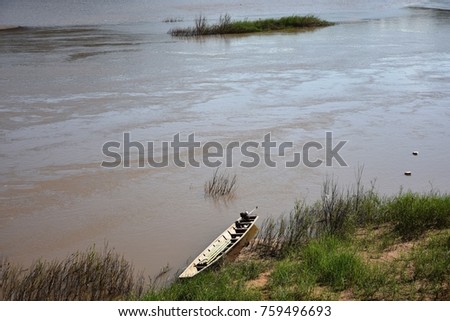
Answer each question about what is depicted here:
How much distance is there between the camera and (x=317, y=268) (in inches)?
247

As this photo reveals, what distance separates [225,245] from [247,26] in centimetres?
2289

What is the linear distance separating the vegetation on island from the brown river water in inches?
33.4

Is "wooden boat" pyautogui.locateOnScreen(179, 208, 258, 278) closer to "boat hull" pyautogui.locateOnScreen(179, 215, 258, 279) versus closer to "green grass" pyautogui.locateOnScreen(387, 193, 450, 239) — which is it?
"boat hull" pyautogui.locateOnScreen(179, 215, 258, 279)

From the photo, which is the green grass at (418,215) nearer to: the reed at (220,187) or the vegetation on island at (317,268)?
the vegetation on island at (317,268)

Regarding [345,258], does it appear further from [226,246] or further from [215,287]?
[226,246]

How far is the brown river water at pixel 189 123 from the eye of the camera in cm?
887

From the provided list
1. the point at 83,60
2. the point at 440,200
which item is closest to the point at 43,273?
the point at 440,200

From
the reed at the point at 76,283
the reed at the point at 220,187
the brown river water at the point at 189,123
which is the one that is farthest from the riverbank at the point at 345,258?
the reed at the point at 220,187

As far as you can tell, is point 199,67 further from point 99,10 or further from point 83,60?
point 99,10

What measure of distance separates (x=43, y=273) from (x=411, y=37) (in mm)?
22365

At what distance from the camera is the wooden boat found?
21.7 ft

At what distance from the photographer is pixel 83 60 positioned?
21812 mm

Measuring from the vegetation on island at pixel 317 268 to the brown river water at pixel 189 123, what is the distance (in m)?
0.85

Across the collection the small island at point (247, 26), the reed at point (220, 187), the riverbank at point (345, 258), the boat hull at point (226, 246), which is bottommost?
the reed at point (220, 187)
